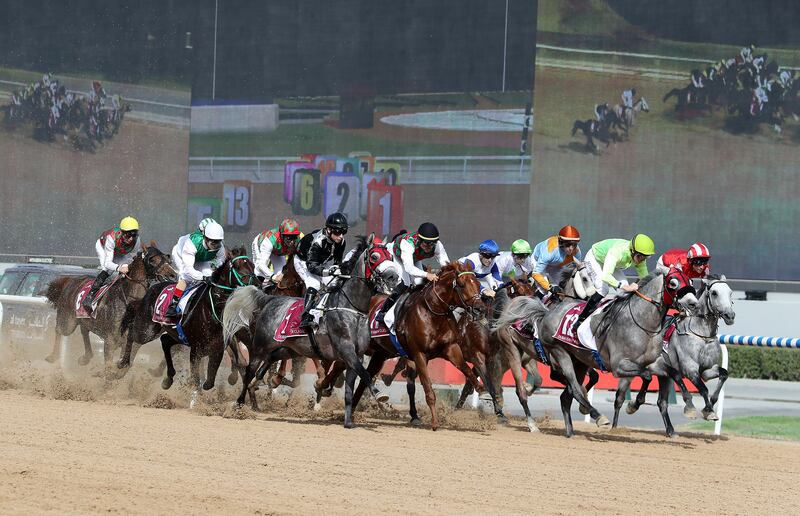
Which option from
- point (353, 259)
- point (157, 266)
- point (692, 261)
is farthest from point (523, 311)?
point (157, 266)

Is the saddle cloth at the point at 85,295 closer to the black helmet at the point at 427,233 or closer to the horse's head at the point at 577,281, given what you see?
the black helmet at the point at 427,233

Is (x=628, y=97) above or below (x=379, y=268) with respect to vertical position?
above

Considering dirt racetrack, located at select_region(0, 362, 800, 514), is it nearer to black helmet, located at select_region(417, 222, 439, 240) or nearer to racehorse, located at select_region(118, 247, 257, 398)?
racehorse, located at select_region(118, 247, 257, 398)

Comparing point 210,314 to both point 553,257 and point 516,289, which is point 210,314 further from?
point 553,257

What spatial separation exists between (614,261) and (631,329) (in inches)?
30.1

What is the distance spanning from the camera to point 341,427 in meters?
12.5

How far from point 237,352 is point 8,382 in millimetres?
3542

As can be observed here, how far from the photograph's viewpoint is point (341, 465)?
9.73m

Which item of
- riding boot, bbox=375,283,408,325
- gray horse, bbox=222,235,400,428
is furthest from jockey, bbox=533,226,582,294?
gray horse, bbox=222,235,400,428

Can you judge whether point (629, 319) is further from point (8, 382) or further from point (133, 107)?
point (133, 107)

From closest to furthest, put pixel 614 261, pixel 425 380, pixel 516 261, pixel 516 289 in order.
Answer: pixel 425 380 → pixel 614 261 → pixel 516 289 → pixel 516 261

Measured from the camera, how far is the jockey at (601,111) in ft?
101

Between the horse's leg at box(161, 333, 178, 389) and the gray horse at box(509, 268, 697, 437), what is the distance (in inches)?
176

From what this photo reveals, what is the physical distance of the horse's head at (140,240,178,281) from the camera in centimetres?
1491
